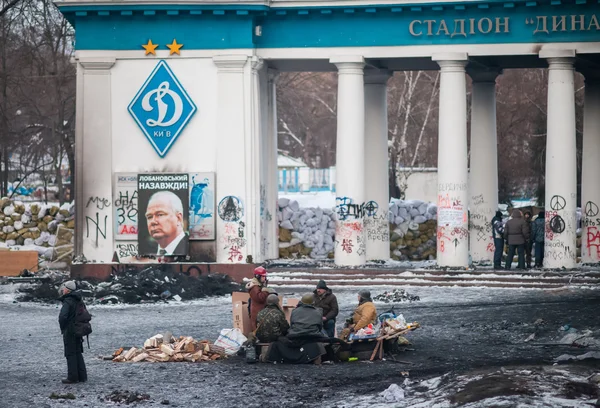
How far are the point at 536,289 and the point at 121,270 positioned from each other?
11.7 metres

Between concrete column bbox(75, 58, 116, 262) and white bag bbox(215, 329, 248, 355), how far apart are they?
1497 cm

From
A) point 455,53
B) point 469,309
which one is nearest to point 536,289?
point 469,309

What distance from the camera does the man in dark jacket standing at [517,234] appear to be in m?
34.9

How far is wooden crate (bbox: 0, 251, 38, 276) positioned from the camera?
124 ft

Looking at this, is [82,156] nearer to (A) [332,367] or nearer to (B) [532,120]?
(A) [332,367]

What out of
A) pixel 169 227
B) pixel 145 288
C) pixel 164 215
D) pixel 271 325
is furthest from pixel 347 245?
pixel 271 325

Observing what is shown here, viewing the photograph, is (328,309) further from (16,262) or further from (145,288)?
(16,262)

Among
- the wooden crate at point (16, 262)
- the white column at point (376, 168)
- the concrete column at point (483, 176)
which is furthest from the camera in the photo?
the white column at point (376, 168)

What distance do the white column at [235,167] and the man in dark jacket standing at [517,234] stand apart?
7344 mm

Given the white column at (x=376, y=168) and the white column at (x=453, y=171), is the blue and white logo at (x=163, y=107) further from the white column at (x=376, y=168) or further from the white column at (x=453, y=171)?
the white column at (x=453, y=171)

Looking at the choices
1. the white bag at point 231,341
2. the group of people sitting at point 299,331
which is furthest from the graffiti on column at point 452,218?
the white bag at point 231,341

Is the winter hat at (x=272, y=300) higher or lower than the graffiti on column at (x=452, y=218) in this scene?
lower

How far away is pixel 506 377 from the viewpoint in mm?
17234

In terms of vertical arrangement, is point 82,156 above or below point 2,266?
above
